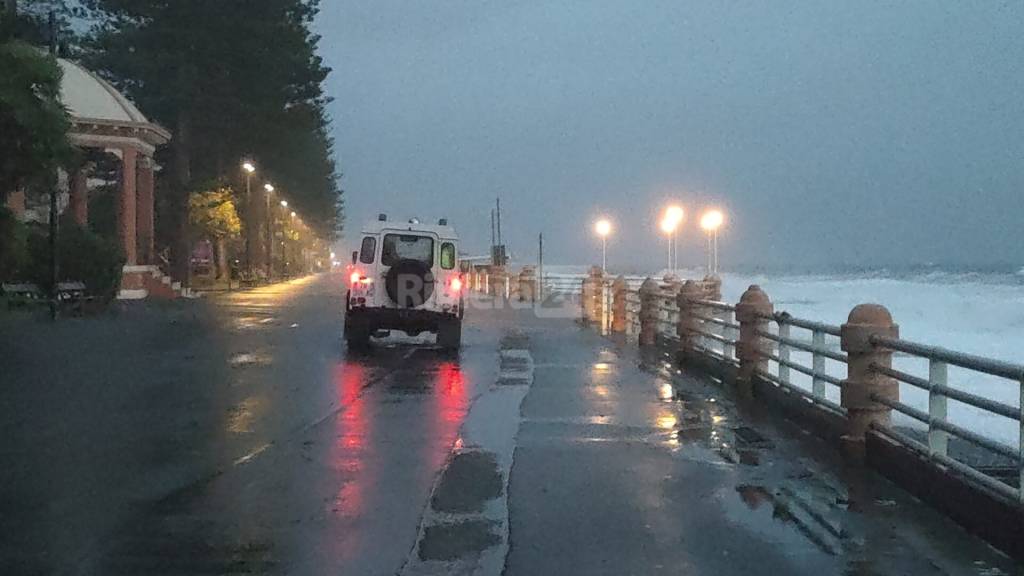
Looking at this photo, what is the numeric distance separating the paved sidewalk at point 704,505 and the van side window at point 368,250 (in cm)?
857

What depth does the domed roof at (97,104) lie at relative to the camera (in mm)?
39219

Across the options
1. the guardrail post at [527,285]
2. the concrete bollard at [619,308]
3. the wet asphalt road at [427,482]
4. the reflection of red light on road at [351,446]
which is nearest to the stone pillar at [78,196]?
the guardrail post at [527,285]

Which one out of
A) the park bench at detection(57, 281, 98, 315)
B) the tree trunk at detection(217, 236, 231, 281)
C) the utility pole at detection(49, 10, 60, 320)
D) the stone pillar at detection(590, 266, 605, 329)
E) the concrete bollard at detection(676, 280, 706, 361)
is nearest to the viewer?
the concrete bollard at detection(676, 280, 706, 361)

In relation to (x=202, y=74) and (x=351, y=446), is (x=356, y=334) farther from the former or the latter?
(x=202, y=74)

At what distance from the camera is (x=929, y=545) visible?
24.9 feet

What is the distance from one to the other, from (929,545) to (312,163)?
8519 centimetres

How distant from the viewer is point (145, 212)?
144 ft

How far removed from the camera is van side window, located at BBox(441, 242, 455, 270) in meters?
22.5

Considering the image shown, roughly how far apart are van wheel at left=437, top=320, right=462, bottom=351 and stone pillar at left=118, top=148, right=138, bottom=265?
21258mm

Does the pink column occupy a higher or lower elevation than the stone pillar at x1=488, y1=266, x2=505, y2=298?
higher

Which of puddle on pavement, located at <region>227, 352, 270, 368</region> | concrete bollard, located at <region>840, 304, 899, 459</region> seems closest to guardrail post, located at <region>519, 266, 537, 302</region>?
puddle on pavement, located at <region>227, 352, 270, 368</region>

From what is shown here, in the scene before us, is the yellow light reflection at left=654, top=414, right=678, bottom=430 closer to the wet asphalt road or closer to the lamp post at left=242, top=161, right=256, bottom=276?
the wet asphalt road

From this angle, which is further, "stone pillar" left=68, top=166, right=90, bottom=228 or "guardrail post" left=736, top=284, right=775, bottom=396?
"stone pillar" left=68, top=166, right=90, bottom=228

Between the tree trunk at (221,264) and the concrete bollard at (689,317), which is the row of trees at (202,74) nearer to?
the tree trunk at (221,264)
